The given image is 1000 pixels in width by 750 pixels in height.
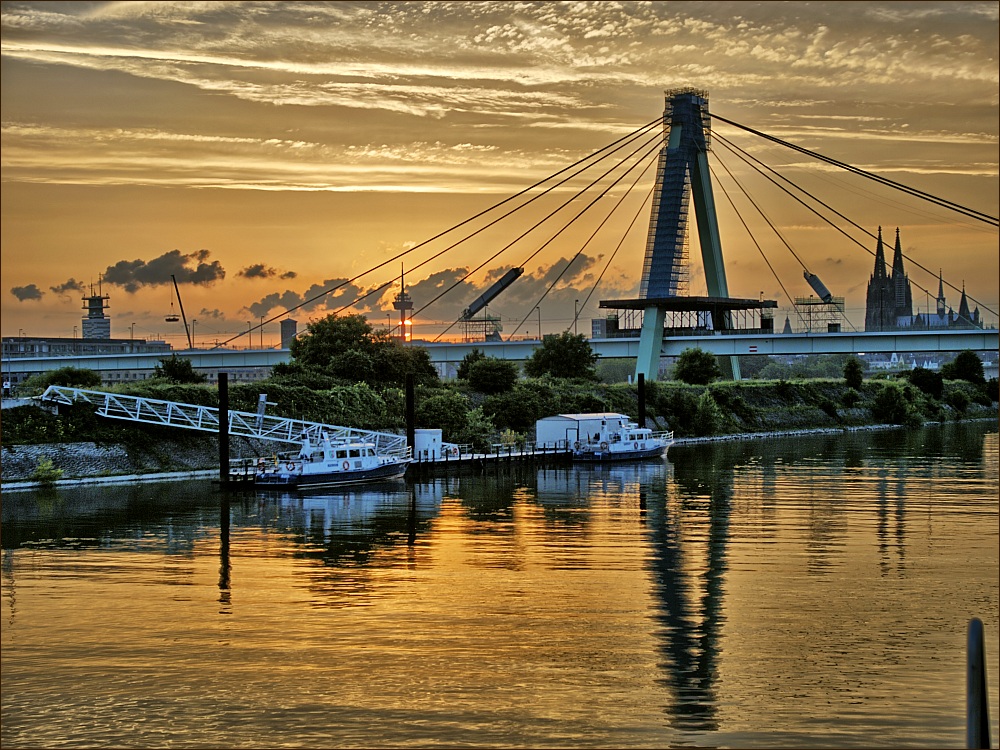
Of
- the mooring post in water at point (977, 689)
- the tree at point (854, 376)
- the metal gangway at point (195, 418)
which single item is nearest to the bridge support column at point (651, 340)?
the tree at point (854, 376)

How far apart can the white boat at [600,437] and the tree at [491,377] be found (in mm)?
11490

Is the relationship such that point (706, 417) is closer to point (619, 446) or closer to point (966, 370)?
point (619, 446)

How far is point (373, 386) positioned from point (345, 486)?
22.0 m

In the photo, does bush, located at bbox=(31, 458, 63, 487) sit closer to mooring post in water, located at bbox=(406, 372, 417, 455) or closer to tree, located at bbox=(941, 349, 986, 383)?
mooring post in water, located at bbox=(406, 372, 417, 455)

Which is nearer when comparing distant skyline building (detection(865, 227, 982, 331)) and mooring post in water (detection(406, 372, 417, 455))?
mooring post in water (detection(406, 372, 417, 455))

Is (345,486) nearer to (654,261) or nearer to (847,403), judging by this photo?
(654,261)

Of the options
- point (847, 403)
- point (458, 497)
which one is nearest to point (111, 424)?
point (458, 497)

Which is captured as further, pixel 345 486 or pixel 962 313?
pixel 962 313

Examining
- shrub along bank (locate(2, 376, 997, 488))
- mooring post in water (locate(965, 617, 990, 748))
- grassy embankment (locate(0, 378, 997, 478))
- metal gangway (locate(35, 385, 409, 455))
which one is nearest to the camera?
mooring post in water (locate(965, 617, 990, 748))

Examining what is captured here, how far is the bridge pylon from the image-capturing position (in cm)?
8888

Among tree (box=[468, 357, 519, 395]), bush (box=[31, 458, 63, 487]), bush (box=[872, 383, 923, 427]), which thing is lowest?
bush (box=[31, 458, 63, 487])

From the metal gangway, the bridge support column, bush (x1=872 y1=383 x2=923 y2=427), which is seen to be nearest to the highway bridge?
the bridge support column

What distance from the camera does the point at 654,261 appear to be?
90062 mm

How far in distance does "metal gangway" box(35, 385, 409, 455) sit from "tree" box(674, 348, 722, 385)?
4185 cm
